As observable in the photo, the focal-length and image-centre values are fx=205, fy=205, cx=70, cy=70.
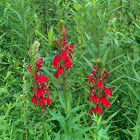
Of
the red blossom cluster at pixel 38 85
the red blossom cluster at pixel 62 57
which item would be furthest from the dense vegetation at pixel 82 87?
the red blossom cluster at pixel 38 85

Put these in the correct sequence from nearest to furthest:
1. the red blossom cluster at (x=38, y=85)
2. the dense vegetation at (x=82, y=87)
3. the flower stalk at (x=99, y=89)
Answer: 1. the red blossom cluster at (x=38, y=85)
2. the flower stalk at (x=99, y=89)
3. the dense vegetation at (x=82, y=87)

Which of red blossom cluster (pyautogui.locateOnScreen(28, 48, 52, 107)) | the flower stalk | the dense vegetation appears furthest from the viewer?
the dense vegetation

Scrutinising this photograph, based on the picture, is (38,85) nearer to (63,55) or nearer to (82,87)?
(63,55)

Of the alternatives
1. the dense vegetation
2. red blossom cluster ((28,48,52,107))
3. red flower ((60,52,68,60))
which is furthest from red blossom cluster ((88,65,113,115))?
red blossom cluster ((28,48,52,107))

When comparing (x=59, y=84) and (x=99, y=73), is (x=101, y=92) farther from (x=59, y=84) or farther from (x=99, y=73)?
(x=59, y=84)

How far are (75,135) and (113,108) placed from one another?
74 centimetres

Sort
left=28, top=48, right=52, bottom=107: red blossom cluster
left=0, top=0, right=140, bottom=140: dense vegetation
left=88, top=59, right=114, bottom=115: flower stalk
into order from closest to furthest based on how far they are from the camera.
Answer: left=28, top=48, right=52, bottom=107: red blossom cluster → left=88, top=59, right=114, bottom=115: flower stalk → left=0, top=0, right=140, bottom=140: dense vegetation

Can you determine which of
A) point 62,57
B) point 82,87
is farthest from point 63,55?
point 82,87

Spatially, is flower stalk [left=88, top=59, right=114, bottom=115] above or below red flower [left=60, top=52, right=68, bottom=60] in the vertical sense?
below

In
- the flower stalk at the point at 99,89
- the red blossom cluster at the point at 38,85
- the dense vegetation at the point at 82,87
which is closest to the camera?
the red blossom cluster at the point at 38,85

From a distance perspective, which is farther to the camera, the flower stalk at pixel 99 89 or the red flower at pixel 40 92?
the flower stalk at pixel 99 89

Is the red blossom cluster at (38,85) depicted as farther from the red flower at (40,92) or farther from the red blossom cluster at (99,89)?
the red blossom cluster at (99,89)

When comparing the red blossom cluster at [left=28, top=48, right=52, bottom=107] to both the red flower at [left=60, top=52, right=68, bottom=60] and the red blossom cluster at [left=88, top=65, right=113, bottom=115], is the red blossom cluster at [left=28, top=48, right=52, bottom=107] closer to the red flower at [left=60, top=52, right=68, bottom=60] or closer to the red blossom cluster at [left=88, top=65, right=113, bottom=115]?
the red flower at [left=60, top=52, right=68, bottom=60]

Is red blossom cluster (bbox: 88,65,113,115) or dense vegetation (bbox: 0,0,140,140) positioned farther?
dense vegetation (bbox: 0,0,140,140)
